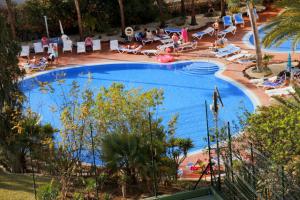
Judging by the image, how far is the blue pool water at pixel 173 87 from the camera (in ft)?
61.0

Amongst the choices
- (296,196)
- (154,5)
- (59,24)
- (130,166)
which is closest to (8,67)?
(130,166)

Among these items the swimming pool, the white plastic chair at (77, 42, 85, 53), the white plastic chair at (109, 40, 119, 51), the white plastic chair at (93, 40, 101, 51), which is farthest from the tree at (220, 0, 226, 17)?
the white plastic chair at (77, 42, 85, 53)

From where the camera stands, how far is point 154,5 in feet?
104

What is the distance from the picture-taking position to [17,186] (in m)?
12.4

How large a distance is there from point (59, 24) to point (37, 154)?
17682 mm

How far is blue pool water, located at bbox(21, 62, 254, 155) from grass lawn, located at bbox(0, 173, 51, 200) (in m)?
4.79

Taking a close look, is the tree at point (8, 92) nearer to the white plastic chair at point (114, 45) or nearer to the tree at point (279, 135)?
the tree at point (279, 135)

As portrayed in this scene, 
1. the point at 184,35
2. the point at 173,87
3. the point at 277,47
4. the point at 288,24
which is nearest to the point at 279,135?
the point at 288,24

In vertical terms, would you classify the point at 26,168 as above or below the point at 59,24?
below

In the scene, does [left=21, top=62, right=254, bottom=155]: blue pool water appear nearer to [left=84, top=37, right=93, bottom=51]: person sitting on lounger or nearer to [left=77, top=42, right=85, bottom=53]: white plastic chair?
[left=77, top=42, right=85, bottom=53]: white plastic chair

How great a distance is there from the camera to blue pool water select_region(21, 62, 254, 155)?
61.0 ft

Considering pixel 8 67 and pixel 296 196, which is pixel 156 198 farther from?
pixel 8 67

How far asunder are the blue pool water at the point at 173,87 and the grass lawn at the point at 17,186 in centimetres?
479

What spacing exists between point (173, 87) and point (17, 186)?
10.8 meters
